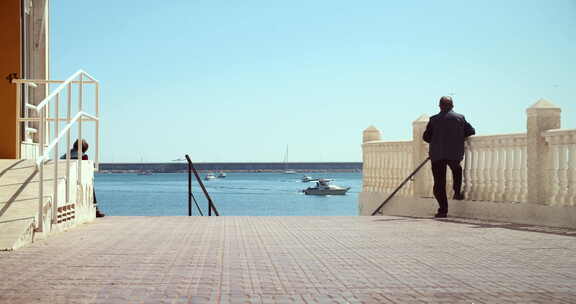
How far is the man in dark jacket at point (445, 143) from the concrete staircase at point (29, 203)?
5831 millimetres

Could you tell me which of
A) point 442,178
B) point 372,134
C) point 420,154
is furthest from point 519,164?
point 372,134

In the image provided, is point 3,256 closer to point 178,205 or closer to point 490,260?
point 490,260

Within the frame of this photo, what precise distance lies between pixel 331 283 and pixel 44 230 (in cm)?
453

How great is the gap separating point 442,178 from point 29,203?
7113 millimetres

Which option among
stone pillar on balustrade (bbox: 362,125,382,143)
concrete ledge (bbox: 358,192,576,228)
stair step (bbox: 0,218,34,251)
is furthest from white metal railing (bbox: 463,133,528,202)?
stair step (bbox: 0,218,34,251)

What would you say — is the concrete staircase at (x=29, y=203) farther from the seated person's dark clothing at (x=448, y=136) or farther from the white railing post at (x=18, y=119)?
the seated person's dark clothing at (x=448, y=136)

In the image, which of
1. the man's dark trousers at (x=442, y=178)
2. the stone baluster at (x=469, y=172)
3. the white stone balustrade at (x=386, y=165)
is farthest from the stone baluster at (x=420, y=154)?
the man's dark trousers at (x=442, y=178)

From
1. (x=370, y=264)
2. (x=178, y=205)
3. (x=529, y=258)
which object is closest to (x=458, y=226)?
(x=529, y=258)

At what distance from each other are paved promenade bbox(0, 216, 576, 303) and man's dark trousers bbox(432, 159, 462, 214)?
2230mm

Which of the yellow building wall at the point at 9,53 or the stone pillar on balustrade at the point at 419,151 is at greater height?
the yellow building wall at the point at 9,53

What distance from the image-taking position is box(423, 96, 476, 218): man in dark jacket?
13328mm

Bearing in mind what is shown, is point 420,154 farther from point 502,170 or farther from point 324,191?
point 324,191

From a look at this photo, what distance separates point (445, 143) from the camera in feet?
43.7

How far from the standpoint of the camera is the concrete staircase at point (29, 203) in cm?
866
